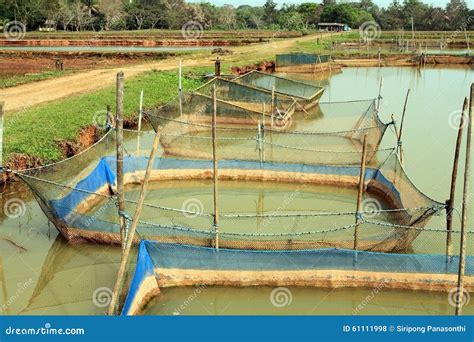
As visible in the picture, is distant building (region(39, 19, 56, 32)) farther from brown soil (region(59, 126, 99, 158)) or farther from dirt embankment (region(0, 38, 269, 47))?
brown soil (region(59, 126, 99, 158))

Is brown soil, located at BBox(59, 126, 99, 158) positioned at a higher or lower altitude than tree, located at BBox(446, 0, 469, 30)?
lower

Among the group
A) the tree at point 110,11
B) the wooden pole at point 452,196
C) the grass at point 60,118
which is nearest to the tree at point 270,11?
the tree at point 110,11

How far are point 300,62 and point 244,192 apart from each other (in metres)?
18.1

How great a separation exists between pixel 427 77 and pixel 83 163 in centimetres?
2121

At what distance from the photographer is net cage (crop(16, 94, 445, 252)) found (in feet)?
23.1

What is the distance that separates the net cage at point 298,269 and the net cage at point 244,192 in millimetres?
352

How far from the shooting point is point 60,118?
12.8 metres

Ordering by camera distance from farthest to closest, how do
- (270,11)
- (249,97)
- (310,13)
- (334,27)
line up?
(270,11), (310,13), (334,27), (249,97)

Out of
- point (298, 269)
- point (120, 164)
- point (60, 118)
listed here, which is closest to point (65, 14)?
point (60, 118)

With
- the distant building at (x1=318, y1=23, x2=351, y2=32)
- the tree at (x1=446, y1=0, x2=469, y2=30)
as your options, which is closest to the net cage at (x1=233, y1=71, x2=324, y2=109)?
the tree at (x1=446, y1=0, x2=469, y2=30)

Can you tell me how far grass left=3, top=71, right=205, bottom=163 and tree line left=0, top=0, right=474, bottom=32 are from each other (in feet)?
130

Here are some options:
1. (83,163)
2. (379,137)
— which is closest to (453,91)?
(379,137)

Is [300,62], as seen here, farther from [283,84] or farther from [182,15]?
[182,15]

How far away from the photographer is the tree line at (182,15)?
5344 cm
